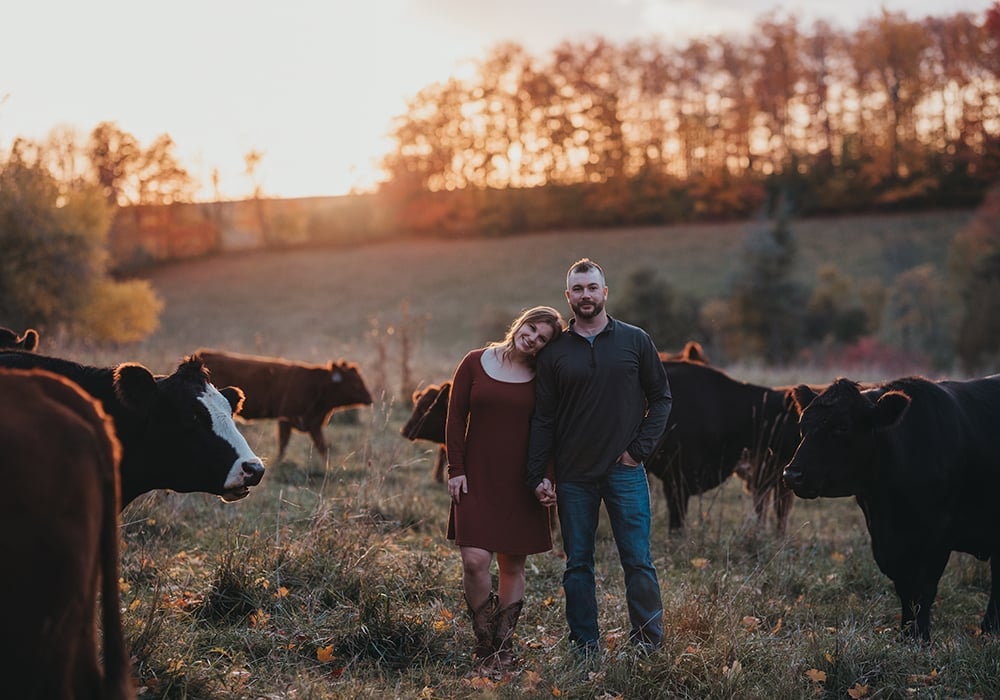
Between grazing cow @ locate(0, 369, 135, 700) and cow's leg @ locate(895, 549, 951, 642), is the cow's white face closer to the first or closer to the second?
grazing cow @ locate(0, 369, 135, 700)

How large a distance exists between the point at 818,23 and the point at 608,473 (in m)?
56.7

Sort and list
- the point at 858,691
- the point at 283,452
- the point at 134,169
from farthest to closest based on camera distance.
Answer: the point at 134,169 → the point at 283,452 → the point at 858,691

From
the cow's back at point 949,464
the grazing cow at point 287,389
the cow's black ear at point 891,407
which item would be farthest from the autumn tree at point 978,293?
the cow's black ear at point 891,407

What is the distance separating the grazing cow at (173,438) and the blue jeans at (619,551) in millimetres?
2000

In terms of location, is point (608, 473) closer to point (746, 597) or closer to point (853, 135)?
point (746, 597)

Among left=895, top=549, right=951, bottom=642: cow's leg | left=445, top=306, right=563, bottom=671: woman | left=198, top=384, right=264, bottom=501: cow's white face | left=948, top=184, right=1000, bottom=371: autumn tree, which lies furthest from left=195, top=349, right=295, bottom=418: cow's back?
left=948, top=184, right=1000, bottom=371: autumn tree

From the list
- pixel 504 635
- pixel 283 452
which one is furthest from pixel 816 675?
pixel 283 452

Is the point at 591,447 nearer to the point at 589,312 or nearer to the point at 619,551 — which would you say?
the point at 619,551

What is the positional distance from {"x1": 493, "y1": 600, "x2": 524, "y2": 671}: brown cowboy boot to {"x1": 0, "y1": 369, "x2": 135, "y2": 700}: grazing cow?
2637mm

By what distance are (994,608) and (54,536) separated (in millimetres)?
6592

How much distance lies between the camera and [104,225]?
33.1 m

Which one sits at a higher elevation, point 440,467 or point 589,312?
point 589,312

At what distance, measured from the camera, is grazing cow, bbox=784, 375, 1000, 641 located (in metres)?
6.51

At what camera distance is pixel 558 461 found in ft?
18.8
